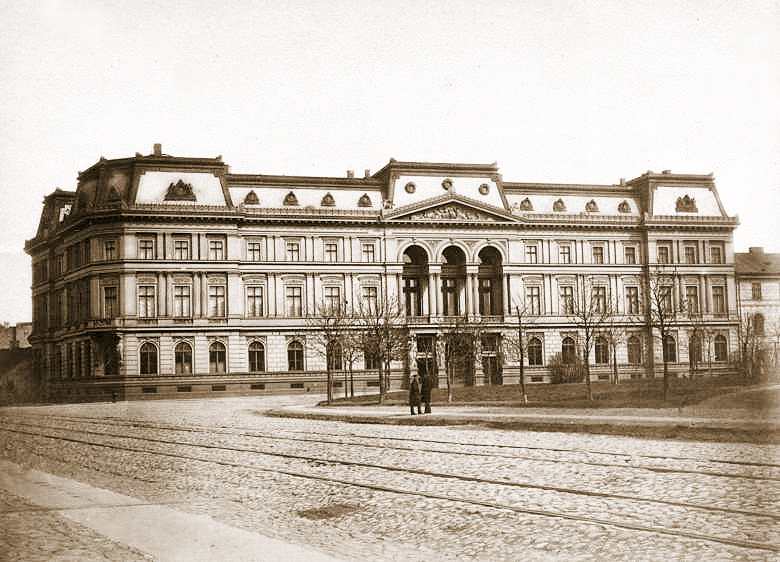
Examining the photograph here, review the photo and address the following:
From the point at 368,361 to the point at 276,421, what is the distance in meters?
32.3

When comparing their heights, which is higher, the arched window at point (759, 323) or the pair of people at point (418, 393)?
the arched window at point (759, 323)

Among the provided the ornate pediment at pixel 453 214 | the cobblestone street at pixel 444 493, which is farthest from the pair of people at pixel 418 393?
the ornate pediment at pixel 453 214

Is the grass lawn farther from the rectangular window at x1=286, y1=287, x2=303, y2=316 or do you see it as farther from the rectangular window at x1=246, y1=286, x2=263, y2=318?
the rectangular window at x1=246, y1=286, x2=263, y2=318

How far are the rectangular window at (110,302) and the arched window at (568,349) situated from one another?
1314 inches

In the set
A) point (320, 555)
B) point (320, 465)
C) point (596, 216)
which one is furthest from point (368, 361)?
point (320, 555)

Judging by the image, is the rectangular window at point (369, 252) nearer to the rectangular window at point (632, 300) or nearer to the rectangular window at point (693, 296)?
the rectangular window at point (632, 300)

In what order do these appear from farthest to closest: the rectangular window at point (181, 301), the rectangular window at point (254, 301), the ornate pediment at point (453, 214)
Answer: the ornate pediment at point (453, 214) → the rectangular window at point (254, 301) → the rectangular window at point (181, 301)

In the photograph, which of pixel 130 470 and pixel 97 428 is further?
pixel 97 428

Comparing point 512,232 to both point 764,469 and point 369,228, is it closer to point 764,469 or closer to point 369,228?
point 369,228

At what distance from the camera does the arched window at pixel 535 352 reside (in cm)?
6962

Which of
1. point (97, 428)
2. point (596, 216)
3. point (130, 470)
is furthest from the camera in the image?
point (596, 216)

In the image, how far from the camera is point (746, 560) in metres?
9.20

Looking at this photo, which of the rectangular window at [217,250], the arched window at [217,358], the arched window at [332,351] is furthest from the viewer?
the rectangular window at [217,250]

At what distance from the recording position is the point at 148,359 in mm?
61031
